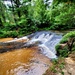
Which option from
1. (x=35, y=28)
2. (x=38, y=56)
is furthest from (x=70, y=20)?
(x=35, y=28)

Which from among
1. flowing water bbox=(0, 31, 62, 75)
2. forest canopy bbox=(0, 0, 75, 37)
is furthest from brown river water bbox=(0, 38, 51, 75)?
forest canopy bbox=(0, 0, 75, 37)

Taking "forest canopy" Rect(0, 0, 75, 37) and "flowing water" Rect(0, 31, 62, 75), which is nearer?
"flowing water" Rect(0, 31, 62, 75)

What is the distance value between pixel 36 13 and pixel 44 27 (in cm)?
295

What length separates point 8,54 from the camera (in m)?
10.6

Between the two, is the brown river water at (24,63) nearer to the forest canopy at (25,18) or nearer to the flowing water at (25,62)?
the flowing water at (25,62)

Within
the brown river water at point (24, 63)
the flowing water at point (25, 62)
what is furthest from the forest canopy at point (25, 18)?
the brown river water at point (24, 63)

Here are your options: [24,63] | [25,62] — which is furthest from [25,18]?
[24,63]

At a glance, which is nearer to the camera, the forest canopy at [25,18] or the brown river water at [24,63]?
the brown river water at [24,63]

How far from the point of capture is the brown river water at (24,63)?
7456 mm

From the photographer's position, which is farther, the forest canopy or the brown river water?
the forest canopy

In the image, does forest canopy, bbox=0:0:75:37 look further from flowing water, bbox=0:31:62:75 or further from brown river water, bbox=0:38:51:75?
brown river water, bbox=0:38:51:75

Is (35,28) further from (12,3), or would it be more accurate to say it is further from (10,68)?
(10,68)

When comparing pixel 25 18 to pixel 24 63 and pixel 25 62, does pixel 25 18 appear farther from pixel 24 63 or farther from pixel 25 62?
pixel 24 63

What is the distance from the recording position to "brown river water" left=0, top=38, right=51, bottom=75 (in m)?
7.46
